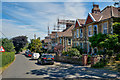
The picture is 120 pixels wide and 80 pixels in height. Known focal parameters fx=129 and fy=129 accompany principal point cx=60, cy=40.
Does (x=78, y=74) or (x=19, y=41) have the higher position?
(x=19, y=41)

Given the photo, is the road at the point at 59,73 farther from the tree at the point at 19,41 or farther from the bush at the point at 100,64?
the tree at the point at 19,41

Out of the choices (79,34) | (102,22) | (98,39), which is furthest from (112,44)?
(79,34)

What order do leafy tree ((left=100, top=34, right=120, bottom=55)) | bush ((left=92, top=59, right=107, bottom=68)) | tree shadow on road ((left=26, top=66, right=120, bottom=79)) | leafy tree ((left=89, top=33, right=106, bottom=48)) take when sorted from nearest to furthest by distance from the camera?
tree shadow on road ((left=26, top=66, right=120, bottom=79)), bush ((left=92, top=59, right=107, bottom=68)), leafy tree ((left=100, top=34, right=120, bottom=55)), leafy tree ((left=89, top=33, right=106, bottom=48))

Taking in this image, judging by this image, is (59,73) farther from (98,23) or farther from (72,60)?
(98,23)

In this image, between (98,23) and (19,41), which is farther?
(19,41)

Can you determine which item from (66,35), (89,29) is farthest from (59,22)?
(89,29)

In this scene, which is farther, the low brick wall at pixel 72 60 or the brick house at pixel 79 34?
the brick house at pixel 79 34

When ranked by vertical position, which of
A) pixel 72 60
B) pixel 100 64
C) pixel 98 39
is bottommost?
pixel 72 60

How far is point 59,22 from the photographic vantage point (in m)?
44.4

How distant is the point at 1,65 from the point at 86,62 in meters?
10.2

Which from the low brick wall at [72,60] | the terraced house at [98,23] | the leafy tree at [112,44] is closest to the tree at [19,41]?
the low brick wall at [72,60]

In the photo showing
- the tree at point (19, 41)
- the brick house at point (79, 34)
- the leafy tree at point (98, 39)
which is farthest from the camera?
the tree at point (19, 41)

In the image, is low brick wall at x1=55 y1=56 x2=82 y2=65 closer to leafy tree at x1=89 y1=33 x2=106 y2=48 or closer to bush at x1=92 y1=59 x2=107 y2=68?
leafy tree at x1=89 y1=33 x2=106 y2=48

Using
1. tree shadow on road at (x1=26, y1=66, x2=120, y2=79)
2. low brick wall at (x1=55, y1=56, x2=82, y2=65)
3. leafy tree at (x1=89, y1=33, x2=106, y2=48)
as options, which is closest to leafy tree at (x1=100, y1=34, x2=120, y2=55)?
leafy tree at (x1=89, y1=33, x2=106, y2=48)
